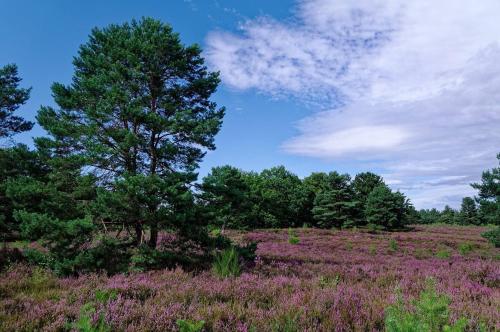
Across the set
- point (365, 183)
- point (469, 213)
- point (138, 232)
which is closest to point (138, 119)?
point (138, 232)

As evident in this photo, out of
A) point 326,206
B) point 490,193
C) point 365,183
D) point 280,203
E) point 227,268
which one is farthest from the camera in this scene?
point 365,183

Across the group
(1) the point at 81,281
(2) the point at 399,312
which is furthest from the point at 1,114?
(2) the point at 399,312

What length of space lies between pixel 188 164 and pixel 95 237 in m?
3.62

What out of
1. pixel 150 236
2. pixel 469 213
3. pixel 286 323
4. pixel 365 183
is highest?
pixel 365 183

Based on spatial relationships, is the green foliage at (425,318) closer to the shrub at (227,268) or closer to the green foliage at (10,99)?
the shrub at (227,268)

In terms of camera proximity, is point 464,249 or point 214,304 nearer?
point 214,304

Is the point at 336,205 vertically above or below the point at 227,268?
above

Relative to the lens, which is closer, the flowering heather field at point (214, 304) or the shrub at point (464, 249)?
the flowering heather field at point (214, 304)

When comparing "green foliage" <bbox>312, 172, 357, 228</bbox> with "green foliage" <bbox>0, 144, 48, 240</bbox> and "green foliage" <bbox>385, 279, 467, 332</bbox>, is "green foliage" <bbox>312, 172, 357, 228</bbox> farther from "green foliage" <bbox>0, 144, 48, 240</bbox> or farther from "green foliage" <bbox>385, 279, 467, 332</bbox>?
"green foliage" <bbox>385, 279, 467, 332</bbox>

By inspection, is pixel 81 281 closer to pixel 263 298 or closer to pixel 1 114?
pixel 263 298

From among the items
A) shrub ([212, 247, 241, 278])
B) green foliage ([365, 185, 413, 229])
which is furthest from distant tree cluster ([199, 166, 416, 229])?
shrub ([212, 247, 241, 278])

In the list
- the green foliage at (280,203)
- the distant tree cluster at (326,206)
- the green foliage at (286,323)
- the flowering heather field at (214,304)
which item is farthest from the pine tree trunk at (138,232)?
the green foliage at (280,203)

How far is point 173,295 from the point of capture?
5.70m

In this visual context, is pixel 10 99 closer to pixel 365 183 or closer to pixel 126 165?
pixel 126 165
